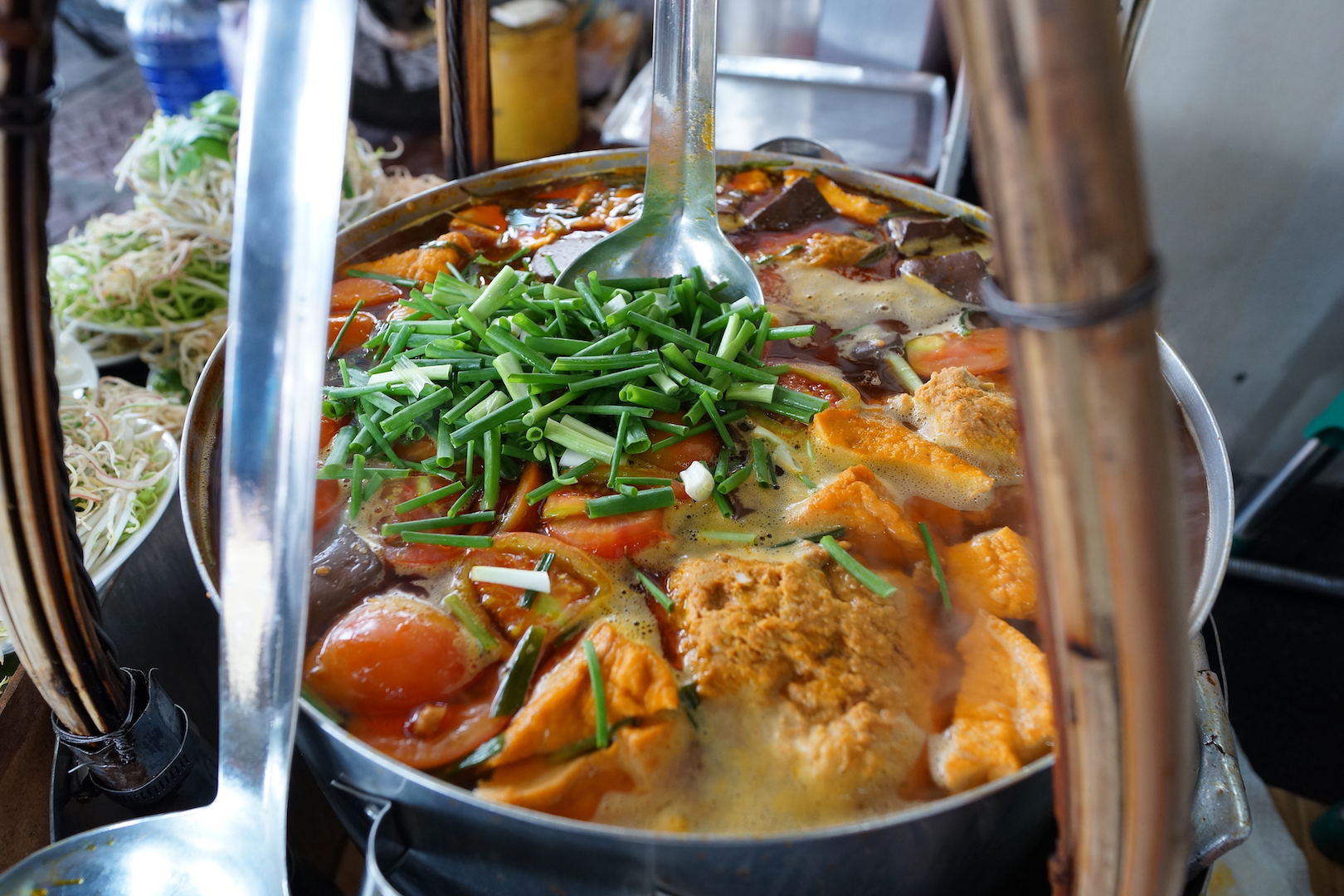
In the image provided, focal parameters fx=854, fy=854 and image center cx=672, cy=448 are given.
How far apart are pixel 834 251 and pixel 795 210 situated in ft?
0.70

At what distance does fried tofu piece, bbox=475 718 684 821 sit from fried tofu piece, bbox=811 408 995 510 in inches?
25.7

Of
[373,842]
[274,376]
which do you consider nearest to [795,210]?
[274,376]

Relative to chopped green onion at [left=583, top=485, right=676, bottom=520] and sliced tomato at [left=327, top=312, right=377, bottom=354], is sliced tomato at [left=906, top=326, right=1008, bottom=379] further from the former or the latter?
sliced tomato at [left=327, top=312, right=377, bottom=354]

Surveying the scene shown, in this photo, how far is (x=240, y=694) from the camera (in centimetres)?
96

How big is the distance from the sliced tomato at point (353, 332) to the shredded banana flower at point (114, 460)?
65 centimetres

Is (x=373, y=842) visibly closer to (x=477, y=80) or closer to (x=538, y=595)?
(x=538, y=595)

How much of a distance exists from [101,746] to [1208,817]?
1549mm

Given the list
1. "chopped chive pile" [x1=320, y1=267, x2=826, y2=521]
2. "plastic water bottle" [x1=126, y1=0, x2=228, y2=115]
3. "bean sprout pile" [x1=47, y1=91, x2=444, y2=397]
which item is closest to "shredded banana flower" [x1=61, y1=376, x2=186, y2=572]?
"bean sprout pile" [x1=47, y1=91, x2=444, y2=397]

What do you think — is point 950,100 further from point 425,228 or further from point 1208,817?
point 1208,817

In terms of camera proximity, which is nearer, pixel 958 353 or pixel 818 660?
pixel 818 660


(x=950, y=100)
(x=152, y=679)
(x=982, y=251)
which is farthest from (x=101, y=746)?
(x=950, y=100)

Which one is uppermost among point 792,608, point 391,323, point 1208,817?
point 391,323

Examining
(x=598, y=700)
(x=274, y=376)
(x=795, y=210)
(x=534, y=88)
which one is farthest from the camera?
(x=534, y=88)

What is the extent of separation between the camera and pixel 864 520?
4.75 ft
